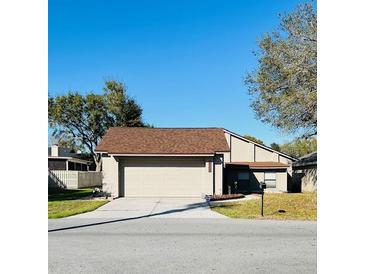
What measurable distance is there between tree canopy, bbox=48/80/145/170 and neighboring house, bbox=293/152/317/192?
20.5 m

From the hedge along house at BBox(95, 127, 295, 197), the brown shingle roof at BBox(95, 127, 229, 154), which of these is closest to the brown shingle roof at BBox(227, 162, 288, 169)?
the brown shingle roof at BBox(95, 127, 229, 154)

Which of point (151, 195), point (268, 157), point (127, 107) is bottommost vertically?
point (151, 195)

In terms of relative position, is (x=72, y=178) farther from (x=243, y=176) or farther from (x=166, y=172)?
(x=243, y=176)

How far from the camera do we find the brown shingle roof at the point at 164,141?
21062 mm

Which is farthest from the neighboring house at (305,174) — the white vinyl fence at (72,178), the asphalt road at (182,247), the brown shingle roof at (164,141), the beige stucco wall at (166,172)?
the white vinyl fence at (72,178)

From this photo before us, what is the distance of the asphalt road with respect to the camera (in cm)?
591

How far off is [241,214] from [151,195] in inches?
339

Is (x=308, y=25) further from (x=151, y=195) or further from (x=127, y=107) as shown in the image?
(x=127, y=107)

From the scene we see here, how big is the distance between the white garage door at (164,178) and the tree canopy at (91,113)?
21.0m

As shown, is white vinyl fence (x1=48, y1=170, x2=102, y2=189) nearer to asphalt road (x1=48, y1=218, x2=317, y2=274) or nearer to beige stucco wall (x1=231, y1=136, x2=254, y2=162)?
beige stucco wall (x1=231, y1=136, x2=254, y2=162)

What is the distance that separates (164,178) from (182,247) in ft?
45.2
